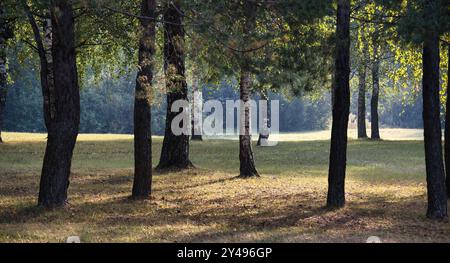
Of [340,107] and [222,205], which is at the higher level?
[340,107]

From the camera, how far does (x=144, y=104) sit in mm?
16125

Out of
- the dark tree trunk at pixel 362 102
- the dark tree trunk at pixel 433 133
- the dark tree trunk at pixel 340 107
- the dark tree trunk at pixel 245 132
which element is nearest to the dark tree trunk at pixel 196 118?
the dark tree trunk at pixel 362 102

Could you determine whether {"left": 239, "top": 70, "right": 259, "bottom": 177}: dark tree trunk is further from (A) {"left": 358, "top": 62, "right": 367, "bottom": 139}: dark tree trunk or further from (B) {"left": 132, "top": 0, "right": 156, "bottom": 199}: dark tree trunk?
(A) {"left": 358, "top": 62, "right": 367, "bottom": 139}: dark tree trunk

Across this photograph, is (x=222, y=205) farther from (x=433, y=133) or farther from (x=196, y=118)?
(x=196, y=118)

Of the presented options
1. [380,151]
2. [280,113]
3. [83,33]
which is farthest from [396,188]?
[280,113]

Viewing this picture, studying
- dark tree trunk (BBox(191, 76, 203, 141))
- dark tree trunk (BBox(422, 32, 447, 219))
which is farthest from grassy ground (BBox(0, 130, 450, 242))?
dark tree trunk (BBox(191, 76, 203, 141))

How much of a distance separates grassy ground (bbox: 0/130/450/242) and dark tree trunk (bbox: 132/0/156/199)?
1.86 feet

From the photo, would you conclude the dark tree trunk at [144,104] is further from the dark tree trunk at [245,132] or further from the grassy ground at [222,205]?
the dark tree trunk at [245,132]

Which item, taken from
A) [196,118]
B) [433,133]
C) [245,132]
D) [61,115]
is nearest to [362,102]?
[196,118]

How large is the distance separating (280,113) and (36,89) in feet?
110

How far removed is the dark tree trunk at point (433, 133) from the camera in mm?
13688

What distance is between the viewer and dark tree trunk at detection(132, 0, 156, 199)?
15.5 meters

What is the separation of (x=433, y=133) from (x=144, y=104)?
6.58m

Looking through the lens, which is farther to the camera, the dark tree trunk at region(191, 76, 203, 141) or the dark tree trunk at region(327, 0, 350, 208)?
the dark tree trunk at region(191, 76, 203, 141)
